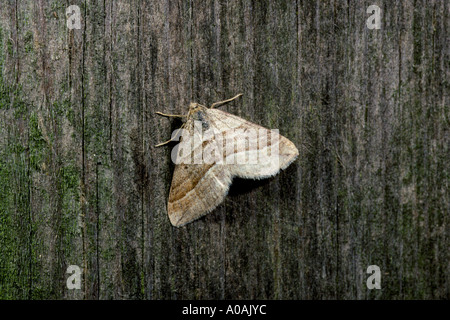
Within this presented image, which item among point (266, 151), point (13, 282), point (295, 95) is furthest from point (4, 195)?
point (295, 95)

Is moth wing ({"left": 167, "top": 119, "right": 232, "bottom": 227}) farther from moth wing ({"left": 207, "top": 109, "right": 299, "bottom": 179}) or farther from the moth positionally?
moth wing ({"left": 207, "top": 109, "right": 299, "bottom": 179})

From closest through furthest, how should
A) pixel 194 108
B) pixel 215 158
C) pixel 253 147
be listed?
pixel 194 108 → pixel 253 147 → pixel 215 158

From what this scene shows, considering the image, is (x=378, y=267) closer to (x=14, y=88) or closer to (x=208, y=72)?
(x=208, y=72)

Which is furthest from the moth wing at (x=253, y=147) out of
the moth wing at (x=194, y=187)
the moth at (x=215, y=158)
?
the moth wing at (x=194, y=187)

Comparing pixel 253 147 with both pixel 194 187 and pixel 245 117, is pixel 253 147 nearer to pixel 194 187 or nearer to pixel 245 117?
pixel 245 117

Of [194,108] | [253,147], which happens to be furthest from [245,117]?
[194,108]
